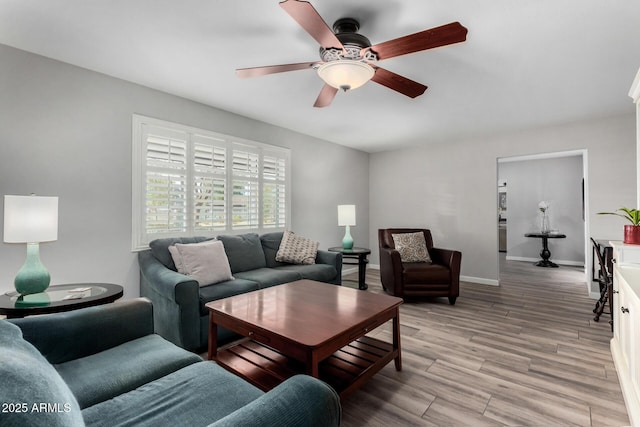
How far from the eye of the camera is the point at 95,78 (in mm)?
2779

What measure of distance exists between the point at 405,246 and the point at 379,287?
80 centimetres

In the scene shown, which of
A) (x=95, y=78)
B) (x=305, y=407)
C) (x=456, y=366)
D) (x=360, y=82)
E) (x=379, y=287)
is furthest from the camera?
(x=379, y=287)

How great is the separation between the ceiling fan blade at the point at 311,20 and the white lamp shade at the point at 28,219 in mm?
2002

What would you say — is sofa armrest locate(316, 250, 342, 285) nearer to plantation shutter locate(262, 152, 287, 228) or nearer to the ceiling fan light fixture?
plantation shutter locate(262, 152, 287, 228)

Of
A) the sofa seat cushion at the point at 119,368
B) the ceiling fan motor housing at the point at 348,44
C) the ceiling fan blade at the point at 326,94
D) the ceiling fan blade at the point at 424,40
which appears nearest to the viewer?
the sofa seat cushion at the point at 119,368

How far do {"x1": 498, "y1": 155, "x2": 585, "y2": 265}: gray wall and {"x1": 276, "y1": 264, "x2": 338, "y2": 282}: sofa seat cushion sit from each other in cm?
589

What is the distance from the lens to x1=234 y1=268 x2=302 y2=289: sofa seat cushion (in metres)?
3.13

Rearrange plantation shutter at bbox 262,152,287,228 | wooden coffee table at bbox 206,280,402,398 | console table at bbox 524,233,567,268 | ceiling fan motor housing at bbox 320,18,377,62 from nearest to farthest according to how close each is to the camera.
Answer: wooden coffee table at bbox 206,280,402,398 < ceiling fan motor housing at bbox 320,18,377,62 < plantation shutter at bbox 262,152,287,228 < console table at bbox 524,233,567,268

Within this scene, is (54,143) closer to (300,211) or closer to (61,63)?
(61,63)

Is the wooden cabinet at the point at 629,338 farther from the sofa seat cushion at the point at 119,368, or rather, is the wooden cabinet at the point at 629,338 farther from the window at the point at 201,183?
the window at the point at 201,183

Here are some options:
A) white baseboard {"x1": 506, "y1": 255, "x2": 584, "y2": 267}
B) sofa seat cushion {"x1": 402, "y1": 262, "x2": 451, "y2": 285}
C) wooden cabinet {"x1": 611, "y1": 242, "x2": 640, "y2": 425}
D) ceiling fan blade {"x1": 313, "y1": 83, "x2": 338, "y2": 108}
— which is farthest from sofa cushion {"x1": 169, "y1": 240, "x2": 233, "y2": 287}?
white baseboard {"x1": 506, "y1": 255, "x2": 584, "y2": 267}

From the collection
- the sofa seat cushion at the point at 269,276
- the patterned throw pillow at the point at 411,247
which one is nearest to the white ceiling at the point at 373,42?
the patterned throw pillow at the point at 411,247

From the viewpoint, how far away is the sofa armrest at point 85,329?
1454mm

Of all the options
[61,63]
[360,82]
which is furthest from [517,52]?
[61,63]
